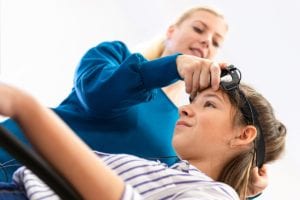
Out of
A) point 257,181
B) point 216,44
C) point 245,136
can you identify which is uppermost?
point 216,44

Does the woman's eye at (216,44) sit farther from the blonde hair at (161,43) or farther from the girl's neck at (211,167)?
the girl's neck at (211,167)

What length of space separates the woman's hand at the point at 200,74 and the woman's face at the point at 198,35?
0.51m

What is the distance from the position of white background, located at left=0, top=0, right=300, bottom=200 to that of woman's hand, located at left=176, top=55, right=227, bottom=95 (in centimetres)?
92

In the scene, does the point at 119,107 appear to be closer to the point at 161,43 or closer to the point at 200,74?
the point at 200,74

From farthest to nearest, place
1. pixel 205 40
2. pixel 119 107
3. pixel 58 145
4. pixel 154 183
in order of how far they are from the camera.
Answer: pixel 205 40, pixel 119 107, pixel 154 183, pixel 58 145

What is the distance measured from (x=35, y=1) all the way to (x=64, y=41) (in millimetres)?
192

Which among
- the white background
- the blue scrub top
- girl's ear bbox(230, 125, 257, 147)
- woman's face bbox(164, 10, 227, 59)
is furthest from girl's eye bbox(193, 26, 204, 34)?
girl's ear bbox(230, 125, 257, 147)

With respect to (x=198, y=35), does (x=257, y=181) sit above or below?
below

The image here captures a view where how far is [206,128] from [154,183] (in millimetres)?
235

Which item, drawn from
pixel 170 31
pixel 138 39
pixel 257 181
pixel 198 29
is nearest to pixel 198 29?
pixel 198 29

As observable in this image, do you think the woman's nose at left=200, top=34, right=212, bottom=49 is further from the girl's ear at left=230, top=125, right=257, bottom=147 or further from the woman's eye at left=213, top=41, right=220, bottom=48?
the girl's ear at left=230, top=125, right=257, bottom=147

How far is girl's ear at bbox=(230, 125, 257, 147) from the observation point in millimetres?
1052

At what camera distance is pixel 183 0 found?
1.99m

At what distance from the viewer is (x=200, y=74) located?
92 centimetres
